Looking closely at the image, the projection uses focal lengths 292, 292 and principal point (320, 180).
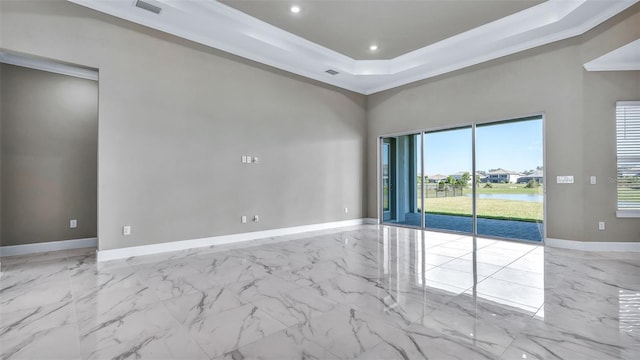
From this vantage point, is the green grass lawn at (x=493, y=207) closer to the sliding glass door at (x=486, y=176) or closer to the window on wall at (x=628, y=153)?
the sliding glass door at (x=486, y=176)

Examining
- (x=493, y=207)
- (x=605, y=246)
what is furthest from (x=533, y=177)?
(x=605, y=246)

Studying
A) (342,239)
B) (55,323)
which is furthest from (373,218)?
(55,323)

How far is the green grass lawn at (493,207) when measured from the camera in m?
5.97

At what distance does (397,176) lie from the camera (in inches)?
322

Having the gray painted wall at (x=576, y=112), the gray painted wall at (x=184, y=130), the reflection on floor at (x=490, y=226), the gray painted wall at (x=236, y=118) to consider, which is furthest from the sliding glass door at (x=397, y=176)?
the gray painted wall at (x=576, y=112)

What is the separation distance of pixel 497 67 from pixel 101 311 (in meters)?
7.08

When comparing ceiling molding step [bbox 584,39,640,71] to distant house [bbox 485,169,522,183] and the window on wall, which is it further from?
distant house [bbox 485,169,522,183]

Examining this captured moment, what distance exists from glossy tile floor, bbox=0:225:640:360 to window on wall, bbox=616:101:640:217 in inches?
38.4

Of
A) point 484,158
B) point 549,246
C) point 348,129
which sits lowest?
point 549,246

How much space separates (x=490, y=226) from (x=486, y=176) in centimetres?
148

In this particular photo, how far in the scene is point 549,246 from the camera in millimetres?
5082

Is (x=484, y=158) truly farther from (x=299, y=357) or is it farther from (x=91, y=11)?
(x=91, y=11)

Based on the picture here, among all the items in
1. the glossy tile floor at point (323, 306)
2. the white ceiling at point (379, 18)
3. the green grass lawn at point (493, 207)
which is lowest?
the glossy tile floor at point (323, 306)

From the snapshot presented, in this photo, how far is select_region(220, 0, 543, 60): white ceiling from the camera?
14.6 feet
